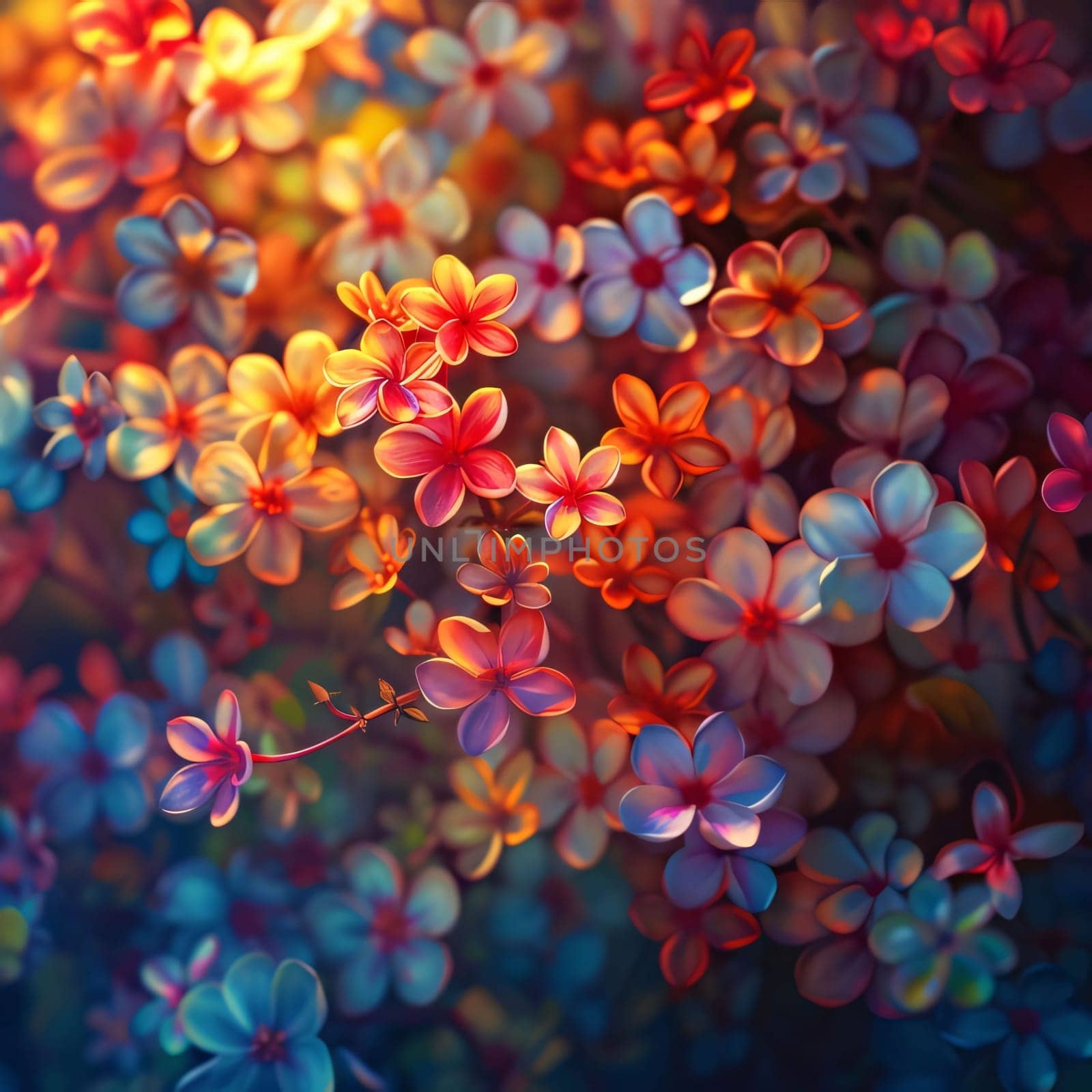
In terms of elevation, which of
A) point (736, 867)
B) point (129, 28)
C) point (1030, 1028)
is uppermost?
point (129, 28)

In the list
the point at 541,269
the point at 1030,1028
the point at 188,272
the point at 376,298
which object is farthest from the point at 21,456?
the point at 1030,1028

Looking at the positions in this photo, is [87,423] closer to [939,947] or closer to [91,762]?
[91,762]

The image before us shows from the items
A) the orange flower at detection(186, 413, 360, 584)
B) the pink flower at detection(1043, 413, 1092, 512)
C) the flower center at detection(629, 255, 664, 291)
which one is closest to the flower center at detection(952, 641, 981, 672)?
the pink flower at detection(1043, 413, 1092, 512)

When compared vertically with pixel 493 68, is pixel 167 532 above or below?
below

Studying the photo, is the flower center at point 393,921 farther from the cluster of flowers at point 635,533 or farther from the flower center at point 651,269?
the flower center at point 651,269

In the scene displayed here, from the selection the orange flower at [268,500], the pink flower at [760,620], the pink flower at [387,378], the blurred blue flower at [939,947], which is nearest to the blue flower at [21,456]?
the orange flower at [268,500]

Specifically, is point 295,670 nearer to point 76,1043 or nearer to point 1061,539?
point 76,1043

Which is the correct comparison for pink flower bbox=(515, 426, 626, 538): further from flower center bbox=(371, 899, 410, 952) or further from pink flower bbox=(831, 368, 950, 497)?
flower center bbox=(371, 899, 410, 952)
